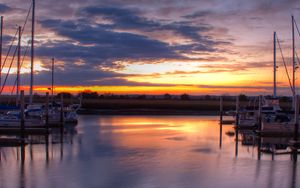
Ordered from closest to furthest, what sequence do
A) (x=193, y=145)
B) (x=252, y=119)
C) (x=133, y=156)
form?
1. (x=133, y=156)
2. (x=193, y=145)
3. (x=252, y=119)

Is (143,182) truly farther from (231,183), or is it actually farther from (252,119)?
(252,119)

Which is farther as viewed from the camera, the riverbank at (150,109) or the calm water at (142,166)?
the riverbank at (150,109)

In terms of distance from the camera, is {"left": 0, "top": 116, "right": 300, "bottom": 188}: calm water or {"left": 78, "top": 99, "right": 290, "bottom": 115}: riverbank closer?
{"left": 0, "top": 116, "right": 300, "bottom": 188}: calm water

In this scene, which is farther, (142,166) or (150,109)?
(150,109)

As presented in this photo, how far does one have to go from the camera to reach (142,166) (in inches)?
703

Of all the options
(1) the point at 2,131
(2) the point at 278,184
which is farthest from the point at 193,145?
(1) the point at 2,131

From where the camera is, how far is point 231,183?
14.8 metres

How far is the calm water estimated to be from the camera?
14.8 m

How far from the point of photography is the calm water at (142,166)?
14781mm

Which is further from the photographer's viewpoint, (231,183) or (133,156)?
(133,156)

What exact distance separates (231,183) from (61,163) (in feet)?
24.3

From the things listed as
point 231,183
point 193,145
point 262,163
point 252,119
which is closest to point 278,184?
point 231,183

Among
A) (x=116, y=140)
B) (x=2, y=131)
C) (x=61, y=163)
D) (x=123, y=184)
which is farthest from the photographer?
(x=2, y=131)

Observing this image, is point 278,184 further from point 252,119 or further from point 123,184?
point 252,119
